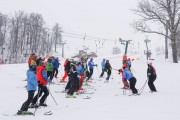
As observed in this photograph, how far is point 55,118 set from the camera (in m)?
8.21

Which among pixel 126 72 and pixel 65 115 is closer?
pixel 65 115

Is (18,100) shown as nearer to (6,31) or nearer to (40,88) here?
(40,88)

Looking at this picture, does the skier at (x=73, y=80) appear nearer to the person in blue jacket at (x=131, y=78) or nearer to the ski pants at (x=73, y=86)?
the ski pants at (x=73, y=86)

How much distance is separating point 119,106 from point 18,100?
4.34 m

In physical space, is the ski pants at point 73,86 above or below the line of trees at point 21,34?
below

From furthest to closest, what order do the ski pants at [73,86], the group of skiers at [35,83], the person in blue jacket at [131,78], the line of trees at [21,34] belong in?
the line of trees at [21,34], the person in blue jacket at [131,78], the ski pants at [73,86], the group of skiers at [35,83]

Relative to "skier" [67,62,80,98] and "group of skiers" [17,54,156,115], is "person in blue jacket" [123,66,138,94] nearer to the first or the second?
"group of skiers" [17,54,156,115]

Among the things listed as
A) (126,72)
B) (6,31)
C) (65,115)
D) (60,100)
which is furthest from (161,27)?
(6,31)

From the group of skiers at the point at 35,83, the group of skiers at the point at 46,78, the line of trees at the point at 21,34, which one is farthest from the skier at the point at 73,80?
the line of trees at the point at 21,34

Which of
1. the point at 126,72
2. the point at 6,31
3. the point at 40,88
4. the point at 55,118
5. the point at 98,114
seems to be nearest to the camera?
the point at 55,118

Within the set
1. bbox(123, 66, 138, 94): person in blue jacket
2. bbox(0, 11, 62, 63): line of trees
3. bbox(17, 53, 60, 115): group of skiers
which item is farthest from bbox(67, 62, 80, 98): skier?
bbox(0, 11, 62, 63): line of trees

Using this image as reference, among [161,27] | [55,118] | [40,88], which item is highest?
[161,27]

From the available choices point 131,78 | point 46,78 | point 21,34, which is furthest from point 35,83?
point 21,34

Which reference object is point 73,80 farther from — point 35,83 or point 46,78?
point 35,83
